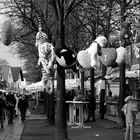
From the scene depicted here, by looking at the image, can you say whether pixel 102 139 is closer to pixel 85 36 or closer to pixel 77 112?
pixel 77 112

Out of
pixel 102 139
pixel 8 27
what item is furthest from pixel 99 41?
pixel 102 139

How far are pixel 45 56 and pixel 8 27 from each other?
5.07 feet

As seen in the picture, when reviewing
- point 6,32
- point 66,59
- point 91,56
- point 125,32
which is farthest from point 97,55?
point 6,32

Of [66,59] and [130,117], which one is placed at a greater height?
[66,59]

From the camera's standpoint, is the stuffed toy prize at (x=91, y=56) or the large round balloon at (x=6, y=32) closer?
the stuffed toy prize at (x=91, y=56)

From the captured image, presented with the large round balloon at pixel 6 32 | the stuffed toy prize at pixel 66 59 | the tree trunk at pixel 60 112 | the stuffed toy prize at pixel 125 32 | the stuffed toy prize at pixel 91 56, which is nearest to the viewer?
the stuffed toy prize at pixel 91 56

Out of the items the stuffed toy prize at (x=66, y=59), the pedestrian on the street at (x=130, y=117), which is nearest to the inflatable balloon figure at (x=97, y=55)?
the stuffed toy prize at (x=66, y=59)

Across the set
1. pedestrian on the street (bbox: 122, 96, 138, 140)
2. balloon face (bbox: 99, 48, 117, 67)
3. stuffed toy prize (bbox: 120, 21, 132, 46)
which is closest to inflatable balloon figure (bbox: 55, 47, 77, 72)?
balloon face (bbox: 99, 48, 117, 67)

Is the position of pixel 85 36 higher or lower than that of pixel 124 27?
higher

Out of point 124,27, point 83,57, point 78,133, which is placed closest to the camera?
point 83,57

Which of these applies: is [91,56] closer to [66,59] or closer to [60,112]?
[66,59]

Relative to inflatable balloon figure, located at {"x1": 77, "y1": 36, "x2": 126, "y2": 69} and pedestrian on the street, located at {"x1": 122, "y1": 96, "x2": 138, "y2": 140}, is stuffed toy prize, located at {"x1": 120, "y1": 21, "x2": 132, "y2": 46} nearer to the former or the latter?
inflatable balloon figure, located at {"x1": 77, "y1": 36, "x2": 126, "y2": 69}

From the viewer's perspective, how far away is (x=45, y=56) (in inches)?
410

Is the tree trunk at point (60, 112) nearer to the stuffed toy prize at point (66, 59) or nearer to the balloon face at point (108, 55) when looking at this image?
the stuffed toy prize at point (66, 59)
